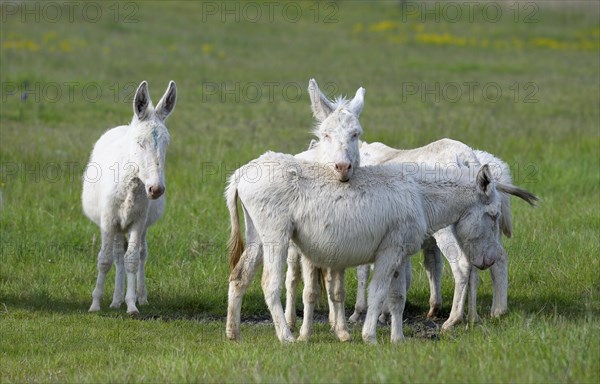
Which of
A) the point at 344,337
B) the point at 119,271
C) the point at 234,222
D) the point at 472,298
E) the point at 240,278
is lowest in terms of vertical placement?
the point at 344,337

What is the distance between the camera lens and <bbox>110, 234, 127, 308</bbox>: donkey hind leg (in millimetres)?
10539

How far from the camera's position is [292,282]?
966cm

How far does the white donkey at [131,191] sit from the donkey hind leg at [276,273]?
165cm

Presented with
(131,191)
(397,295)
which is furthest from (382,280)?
(131,191)

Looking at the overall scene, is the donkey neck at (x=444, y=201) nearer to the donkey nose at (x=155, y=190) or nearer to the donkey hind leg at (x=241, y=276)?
the donkey hind leg at (x=241, y=276)

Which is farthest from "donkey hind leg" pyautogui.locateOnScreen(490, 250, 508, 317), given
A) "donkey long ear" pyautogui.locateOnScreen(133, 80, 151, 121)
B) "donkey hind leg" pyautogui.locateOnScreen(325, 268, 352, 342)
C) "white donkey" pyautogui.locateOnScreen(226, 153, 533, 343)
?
"donkey long ear" pyautogui.locateOnScreen(133, 80, 151, 121)

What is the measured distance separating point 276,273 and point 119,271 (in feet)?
9.66

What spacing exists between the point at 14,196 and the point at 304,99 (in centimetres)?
1408

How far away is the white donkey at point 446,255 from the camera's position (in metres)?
9.62

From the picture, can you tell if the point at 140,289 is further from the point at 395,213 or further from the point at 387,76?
the point at 387,76

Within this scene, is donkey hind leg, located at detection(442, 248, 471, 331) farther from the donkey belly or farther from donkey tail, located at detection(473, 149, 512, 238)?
the donkey belly

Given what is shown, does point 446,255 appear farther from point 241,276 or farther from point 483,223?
point 241,276

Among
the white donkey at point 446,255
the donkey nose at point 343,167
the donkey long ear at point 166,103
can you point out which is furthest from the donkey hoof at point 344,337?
the donkey long ear at point 166,103

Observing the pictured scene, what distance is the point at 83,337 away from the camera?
28.6 ft
